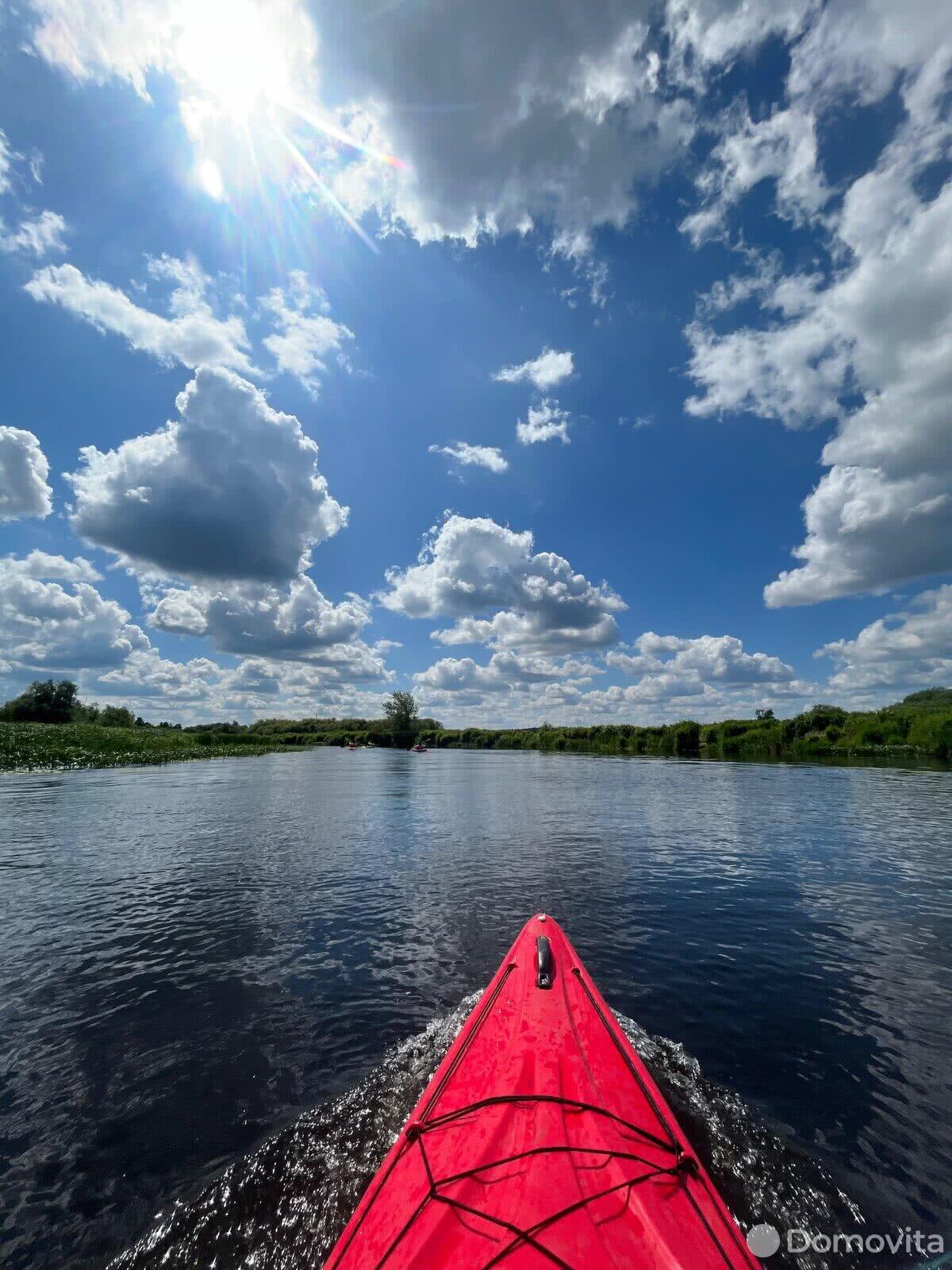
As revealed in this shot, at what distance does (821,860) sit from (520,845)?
1122 centimetres

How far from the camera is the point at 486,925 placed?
41.4ft

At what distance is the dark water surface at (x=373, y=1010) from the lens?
5.16m

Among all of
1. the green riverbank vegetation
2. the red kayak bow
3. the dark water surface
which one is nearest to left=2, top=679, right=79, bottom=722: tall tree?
the green riverbank vegetation

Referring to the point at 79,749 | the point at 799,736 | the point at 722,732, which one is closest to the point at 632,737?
the point at 722,732

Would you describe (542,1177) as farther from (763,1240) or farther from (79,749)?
(79,749)

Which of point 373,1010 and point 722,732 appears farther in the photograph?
point 722,732

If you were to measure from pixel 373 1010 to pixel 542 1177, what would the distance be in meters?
5.86

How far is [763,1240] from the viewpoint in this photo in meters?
4.64

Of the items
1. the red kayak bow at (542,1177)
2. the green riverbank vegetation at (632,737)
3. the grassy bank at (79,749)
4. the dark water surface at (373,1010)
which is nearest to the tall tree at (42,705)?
the green riverbank vegetation at (632,737)

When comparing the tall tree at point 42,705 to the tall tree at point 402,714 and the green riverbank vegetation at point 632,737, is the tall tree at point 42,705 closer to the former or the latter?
the green riverbank vegetation at point 632,737

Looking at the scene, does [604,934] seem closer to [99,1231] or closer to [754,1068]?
[754,1068]

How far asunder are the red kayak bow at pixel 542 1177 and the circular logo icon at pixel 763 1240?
130cm

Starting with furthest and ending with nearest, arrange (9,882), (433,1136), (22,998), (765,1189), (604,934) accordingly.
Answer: (9,882) < (604,934) < (22,998) < (765,1189) < (433,1136)

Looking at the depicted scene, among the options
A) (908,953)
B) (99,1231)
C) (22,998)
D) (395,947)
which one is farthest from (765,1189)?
(22,998)
